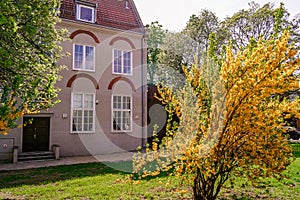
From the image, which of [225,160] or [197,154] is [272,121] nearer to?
[225,160]

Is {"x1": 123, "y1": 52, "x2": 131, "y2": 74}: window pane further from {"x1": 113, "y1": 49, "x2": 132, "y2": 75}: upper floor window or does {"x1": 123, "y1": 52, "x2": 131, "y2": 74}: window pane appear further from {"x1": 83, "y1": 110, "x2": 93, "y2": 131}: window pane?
{"x1": 83, "y1": 110, "x2": 93, "y2": 131}: window pane

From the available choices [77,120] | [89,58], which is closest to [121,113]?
[77,120]

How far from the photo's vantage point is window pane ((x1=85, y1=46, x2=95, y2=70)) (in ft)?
40.3

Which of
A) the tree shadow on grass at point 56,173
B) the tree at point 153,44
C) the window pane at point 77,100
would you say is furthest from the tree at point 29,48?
the tree at point 153,44

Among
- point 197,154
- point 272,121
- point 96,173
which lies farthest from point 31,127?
point 272,121

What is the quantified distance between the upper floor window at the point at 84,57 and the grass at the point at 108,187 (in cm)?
588

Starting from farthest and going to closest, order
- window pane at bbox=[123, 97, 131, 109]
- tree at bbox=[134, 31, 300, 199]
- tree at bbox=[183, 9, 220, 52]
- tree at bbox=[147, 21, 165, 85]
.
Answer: tree at bbox=[147, 21, 165, 85], tree at bbox=[183, 9, 220, 52], window pane at bbox=[123, 97, 131, 109], tree at bbox=[134, 31, 300, 199]

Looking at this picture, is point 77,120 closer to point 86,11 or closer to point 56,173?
point 56,173

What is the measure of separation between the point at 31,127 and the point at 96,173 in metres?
5.08

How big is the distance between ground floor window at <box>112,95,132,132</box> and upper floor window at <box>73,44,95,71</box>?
7.17 ft

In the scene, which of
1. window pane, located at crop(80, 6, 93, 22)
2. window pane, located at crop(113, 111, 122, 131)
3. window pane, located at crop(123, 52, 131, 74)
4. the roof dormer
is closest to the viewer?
the roof dormer

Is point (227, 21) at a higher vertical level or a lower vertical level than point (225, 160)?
higher

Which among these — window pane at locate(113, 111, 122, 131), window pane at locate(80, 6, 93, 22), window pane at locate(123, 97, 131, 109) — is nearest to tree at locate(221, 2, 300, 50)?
window pane at locate(123, 97, 131, 109)

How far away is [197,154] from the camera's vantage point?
3.80 m
